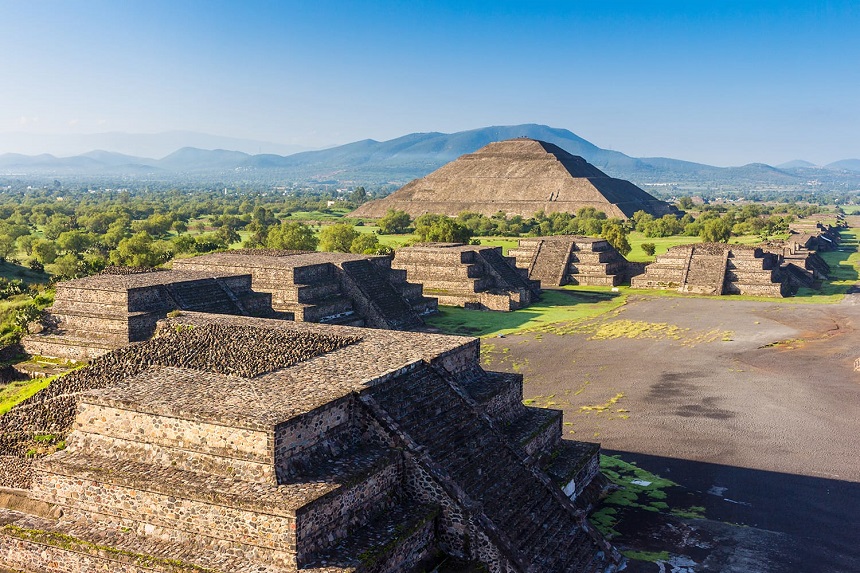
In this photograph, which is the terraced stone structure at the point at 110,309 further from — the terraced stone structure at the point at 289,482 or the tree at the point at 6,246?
the tree at the point at 6,246

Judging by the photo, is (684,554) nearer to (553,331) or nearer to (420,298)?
(553,331)

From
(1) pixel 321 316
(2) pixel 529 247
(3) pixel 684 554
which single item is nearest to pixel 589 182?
(2) pixel 529 247

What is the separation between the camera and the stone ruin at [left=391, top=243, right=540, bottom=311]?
43969 mm

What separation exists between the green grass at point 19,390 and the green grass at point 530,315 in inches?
755

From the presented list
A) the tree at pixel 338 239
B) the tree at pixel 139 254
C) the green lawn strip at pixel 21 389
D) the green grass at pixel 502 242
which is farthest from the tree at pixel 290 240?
the green lawn strip at pixel 21 389

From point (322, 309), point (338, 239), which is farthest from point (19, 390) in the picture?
point (338, 239)

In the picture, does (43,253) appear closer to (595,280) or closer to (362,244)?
(362,244)

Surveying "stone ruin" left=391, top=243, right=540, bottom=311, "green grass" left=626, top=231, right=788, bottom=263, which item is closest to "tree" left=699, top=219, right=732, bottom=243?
"green grass" left=626, top=231, right=788, bottom=263

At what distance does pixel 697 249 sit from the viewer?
5569 cm

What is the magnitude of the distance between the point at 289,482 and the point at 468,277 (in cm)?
3405

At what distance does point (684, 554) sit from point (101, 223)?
292ft

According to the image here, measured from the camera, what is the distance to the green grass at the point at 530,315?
3772 centimetres

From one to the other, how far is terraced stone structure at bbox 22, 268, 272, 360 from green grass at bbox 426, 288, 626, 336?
12.8m

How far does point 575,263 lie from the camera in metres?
56.6
